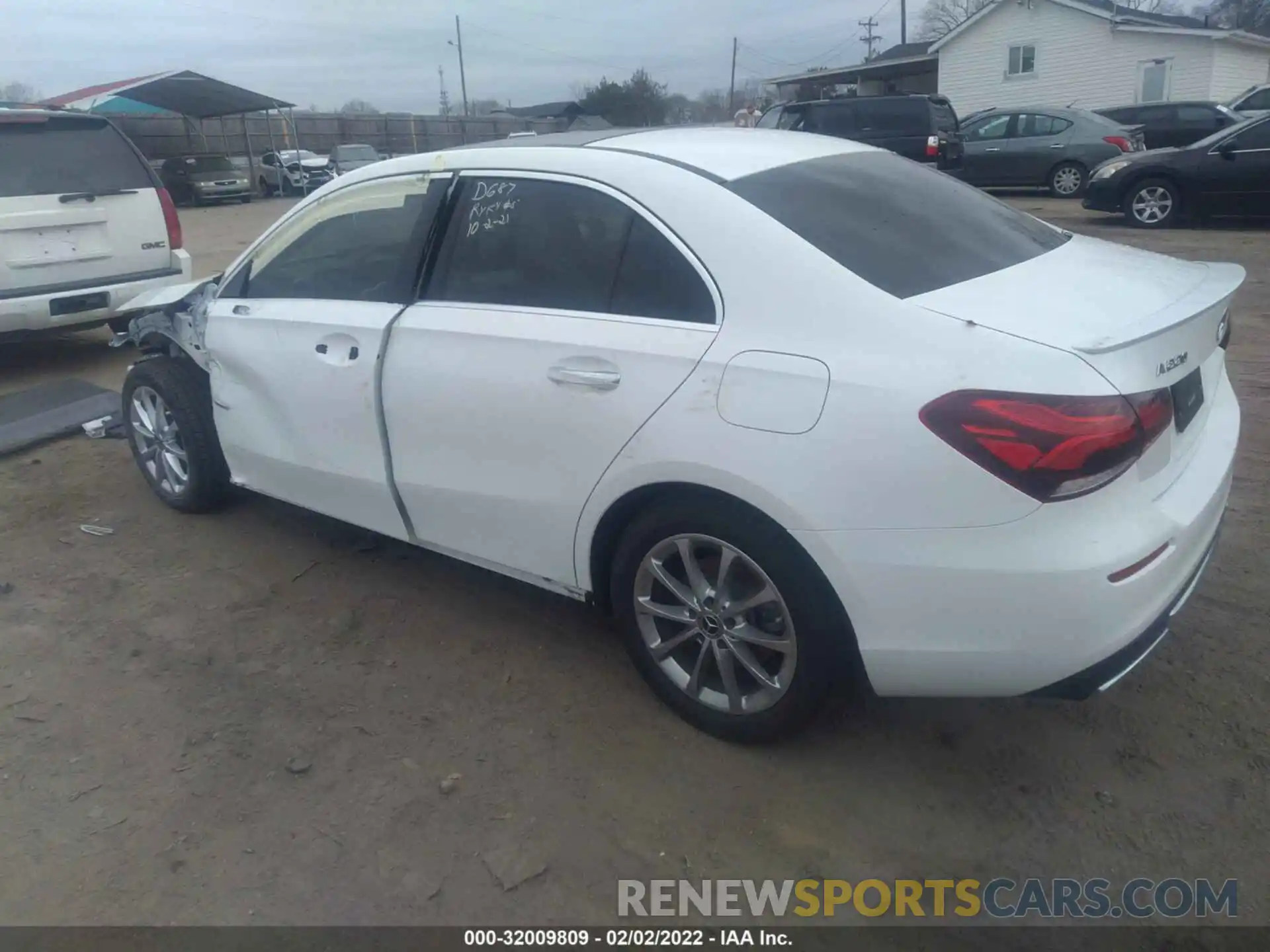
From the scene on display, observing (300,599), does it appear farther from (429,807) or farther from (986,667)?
(986,667)

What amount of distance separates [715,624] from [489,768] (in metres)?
0.79

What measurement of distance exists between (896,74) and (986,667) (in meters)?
39.2

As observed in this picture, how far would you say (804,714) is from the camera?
2.73 metres

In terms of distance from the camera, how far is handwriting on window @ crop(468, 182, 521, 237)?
3238mm

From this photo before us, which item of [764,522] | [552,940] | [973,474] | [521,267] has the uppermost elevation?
[521,267]

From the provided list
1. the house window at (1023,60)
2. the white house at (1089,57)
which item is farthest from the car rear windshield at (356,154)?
the house window at (1023,60)

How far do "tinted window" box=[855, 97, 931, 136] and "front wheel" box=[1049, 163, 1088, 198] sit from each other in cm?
226

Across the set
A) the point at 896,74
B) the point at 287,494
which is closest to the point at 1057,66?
the point at 896,74

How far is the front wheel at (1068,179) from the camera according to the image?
54.6 feet

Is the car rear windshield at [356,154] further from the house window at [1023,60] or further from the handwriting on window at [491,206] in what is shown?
the handwriting on window at [491,206]

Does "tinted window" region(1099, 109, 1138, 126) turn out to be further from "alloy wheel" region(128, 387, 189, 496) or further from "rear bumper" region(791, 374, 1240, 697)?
"rear bumper" region(791, 374, 1240, 697)

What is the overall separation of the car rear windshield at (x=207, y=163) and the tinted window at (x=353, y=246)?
25024 mm

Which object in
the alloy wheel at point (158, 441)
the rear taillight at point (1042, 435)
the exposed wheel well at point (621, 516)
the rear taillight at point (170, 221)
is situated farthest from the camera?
the rear taillight at point (170, 221)

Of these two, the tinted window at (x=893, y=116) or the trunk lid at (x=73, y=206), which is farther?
the tinted window at (x=893, y=116)
